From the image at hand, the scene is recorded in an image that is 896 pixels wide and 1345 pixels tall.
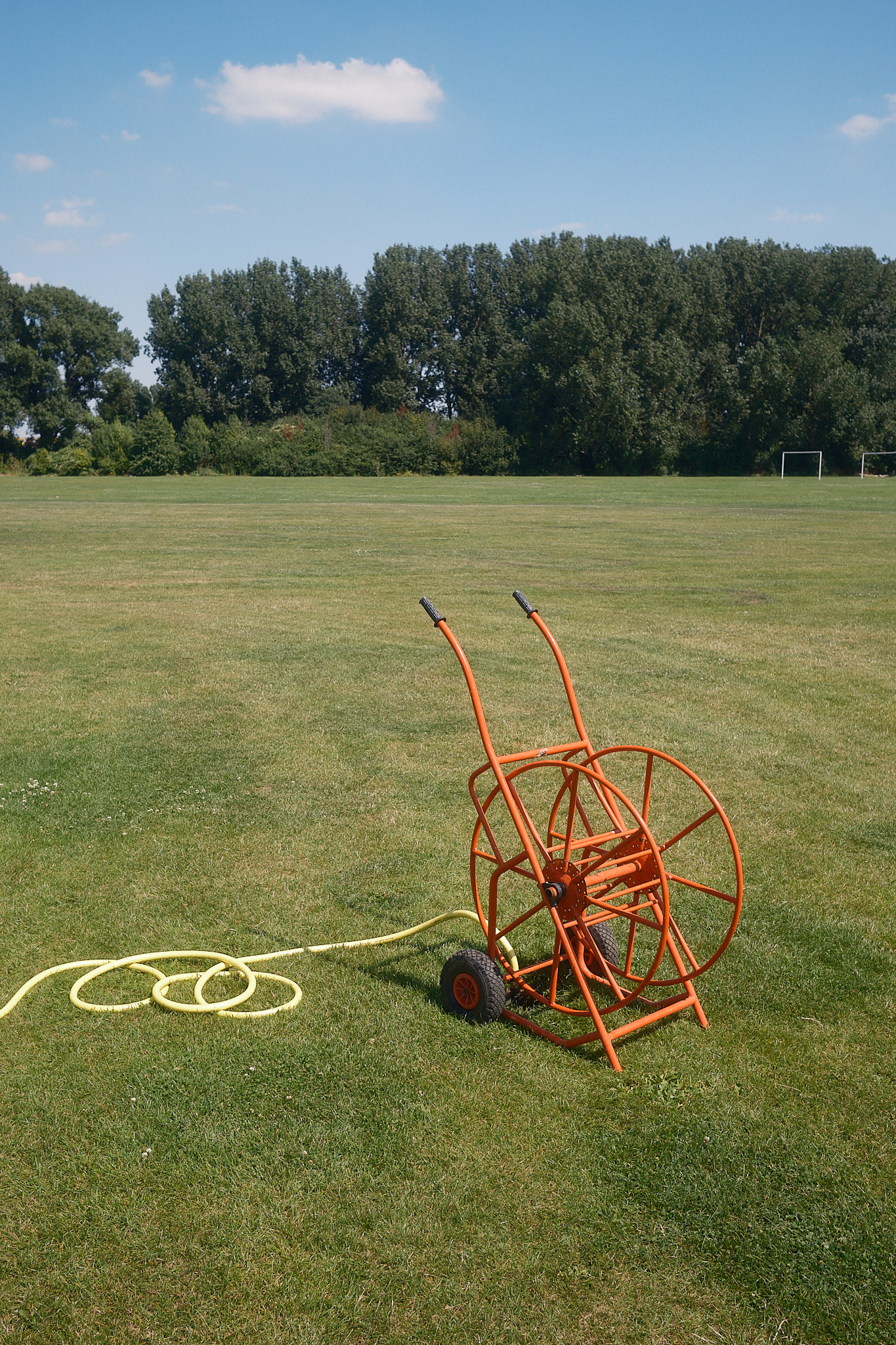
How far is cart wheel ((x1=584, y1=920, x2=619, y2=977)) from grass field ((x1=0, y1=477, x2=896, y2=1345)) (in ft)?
1.40

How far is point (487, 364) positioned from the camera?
84438mm

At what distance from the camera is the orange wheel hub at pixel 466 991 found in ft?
14.7

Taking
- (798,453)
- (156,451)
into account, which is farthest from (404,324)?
(798,453)

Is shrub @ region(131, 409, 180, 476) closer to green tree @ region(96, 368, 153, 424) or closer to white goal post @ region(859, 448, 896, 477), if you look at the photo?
green tree @ region(96, 368, 153, 424)

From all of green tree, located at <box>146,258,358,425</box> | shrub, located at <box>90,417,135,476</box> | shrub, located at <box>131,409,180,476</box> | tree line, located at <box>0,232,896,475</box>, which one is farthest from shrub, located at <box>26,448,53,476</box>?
green tree, located at <box>146,258,358,425</box>

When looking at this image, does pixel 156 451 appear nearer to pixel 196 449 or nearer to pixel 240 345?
pixel 196 449

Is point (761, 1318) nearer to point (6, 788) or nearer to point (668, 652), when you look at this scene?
point (6, 788)

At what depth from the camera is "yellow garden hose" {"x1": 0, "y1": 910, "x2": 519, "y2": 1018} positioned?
462 cm

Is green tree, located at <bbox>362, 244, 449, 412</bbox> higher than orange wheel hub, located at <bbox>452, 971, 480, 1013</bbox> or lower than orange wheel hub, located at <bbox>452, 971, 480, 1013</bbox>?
higher

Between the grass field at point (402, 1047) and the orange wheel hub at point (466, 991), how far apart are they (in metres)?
0.10

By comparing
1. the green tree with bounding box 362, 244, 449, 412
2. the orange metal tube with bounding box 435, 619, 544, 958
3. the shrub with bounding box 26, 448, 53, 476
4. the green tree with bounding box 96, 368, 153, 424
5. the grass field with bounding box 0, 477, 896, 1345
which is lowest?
the grass field with bounding box 0, 477, 896, 1345

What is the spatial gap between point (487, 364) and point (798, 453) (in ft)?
100

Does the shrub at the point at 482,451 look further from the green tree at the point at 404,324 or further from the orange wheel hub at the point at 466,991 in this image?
the orange wheel hub at the point at 466,991

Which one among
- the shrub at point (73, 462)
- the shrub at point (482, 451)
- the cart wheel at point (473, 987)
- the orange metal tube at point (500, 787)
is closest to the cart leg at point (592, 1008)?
the orange metal tube at point (500, 787)
